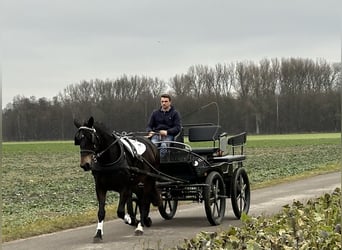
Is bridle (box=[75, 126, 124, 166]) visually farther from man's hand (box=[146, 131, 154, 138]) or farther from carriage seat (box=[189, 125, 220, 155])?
carriage seat (box=[189, 125, 220, 155])

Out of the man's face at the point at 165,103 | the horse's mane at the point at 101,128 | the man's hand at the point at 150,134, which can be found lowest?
the man's hand at the point at 150,134

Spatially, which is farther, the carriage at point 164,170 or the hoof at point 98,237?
the carriage at point 164,170

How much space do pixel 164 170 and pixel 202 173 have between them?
0.68m

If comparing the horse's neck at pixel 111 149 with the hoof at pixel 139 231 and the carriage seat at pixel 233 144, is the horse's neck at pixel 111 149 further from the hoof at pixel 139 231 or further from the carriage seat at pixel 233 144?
the carriage seat at pixel 233 144

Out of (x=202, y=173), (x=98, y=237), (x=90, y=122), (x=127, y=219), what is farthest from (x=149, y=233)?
(x=90, y=122)

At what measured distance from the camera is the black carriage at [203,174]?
10641 mm

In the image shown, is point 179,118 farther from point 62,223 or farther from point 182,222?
point 62,223

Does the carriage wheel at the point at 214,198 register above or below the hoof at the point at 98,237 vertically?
above

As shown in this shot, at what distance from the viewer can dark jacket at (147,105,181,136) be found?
35.0ft

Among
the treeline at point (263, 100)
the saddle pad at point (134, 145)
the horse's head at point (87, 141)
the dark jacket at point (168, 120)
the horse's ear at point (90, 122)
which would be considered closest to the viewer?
the horse's head at point (87, 141)

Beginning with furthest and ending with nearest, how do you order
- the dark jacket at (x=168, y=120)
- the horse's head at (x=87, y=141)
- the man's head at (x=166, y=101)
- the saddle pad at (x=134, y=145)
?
the dark jacket at (x=168, y=120), the man's head at (x=166, y=101), the saddle pad at (x=134, y=145), the horse's head at (x=87, y=141)

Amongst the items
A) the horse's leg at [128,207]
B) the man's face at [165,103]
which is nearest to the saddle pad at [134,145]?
the horse's leg at [128,207]

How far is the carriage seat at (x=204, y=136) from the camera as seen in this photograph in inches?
445

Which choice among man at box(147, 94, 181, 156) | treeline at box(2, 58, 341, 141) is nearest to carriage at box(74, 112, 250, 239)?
man at box(147, 94, 181, 156)
